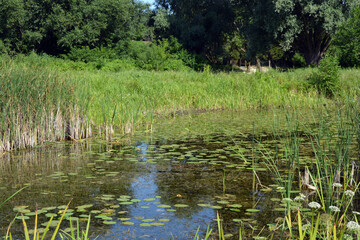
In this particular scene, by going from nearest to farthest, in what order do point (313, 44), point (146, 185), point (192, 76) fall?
point (146, 185) < point (192, 76) < point (313, 44)

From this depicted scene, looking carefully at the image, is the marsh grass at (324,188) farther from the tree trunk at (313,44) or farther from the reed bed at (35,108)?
the tree trunk at (313,44)

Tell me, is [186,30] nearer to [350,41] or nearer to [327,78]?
[350,41]

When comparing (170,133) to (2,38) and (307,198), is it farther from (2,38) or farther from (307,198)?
(2,38)

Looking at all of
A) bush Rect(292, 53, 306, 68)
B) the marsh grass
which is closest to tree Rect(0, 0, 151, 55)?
bush Rect(292, 53, 306, 68)

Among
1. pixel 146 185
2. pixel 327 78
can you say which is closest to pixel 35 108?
pixel 146 185

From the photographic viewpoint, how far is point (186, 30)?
35.2 meters

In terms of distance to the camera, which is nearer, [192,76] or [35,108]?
[35,108]

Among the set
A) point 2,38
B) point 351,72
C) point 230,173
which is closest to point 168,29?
point 2,38

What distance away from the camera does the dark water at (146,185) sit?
11.8 feet

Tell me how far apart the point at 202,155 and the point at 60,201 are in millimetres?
2764

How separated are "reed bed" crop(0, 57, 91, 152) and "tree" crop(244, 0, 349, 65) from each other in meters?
18.8

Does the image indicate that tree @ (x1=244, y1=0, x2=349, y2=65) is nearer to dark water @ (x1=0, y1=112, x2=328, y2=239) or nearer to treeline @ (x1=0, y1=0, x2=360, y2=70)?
treeline @ (x1=0, y1=0, x2=360, y2=70)

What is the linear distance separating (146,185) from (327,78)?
12101mm

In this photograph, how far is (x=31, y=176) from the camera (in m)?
5.21
